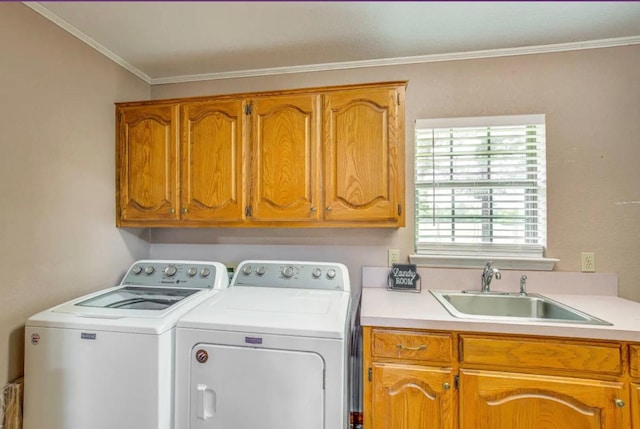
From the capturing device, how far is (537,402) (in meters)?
1.30

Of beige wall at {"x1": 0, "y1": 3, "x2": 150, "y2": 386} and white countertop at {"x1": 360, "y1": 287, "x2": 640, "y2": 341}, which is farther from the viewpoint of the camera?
beige wall at {"x1": 0, "y1": 3, "x2": 150, "y2": 386}

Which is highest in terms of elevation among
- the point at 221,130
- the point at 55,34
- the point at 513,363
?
the point at 55,34

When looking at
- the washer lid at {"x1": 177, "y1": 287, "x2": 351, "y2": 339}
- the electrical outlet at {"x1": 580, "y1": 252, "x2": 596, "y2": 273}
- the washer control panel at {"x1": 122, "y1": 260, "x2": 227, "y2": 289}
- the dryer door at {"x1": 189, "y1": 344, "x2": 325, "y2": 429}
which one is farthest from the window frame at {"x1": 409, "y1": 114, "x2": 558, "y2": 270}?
the washer control panel at {"x1": 122, "y1": 260, "x2": 227, "y2": 289}

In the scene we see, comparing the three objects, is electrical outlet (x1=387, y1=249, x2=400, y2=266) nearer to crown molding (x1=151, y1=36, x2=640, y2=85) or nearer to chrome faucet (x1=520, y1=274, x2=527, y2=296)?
chrome faucet (x1=520, y1=274, x2=527, y2=296)

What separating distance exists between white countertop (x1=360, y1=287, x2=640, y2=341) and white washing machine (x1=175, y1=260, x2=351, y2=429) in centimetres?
23

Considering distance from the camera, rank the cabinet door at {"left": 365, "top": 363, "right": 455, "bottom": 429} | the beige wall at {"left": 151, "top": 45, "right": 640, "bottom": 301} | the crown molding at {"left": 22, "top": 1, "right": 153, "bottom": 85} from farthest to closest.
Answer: the beige wall at {"left": 151, "top": 45, "right": 640, "bottom": 301}
the crown molding at {"left": 22, "top": 1, "right": 153, "bottom": 85}
the cabinet door at {"left": 365, "top": 363, "right": 455, "bottom": 429}

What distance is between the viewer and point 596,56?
1.80 metres

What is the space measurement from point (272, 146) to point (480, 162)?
48.9 inches

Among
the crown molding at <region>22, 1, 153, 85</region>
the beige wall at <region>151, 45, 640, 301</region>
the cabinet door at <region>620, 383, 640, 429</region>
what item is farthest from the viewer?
the beige wall at <region>151, 45, 640, 301</region>

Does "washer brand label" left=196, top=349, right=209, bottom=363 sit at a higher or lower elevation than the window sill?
lower

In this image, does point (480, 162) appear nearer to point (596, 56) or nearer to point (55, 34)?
point (596, 56)

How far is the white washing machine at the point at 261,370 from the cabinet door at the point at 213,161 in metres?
0.65

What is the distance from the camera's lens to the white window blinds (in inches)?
73.3

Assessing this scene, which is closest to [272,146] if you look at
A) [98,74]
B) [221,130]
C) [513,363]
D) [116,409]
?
[221,130]
